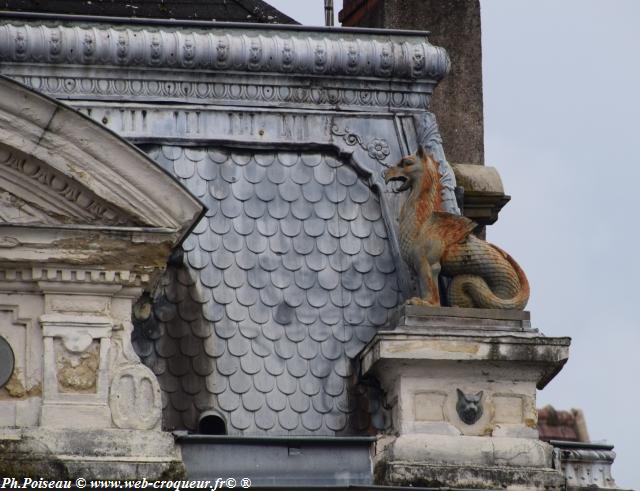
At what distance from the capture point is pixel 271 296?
25062 mm

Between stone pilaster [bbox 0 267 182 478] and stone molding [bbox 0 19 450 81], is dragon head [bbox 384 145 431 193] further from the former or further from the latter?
stone pilaster [bbox 0 267 182 478]

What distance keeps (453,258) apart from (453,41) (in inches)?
201

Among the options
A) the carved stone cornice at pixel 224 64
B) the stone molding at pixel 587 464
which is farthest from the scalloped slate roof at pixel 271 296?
the stone molding at pixel 587 464

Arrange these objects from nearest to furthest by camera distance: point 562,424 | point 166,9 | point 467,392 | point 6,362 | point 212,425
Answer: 1. point 6,362
2. point 467,392
3. point 212,425
4. point 166,9
5. point 562,424

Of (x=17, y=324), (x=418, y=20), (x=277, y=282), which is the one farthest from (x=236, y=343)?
(x=418, y=20)

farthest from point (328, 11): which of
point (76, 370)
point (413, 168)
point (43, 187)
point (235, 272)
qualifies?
point (76, 370)

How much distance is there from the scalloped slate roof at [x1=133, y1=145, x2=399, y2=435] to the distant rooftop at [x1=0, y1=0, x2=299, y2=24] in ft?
8.24

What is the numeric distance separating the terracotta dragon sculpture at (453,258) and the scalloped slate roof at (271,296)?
0.76 metres

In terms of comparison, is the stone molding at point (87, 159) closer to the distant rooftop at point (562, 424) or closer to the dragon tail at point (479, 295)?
the dragon tail at point (479, 295)

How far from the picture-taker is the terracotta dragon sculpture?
968 inches

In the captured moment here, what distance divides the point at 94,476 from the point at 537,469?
3747 mm

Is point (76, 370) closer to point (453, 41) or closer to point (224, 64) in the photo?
point (224, 64)

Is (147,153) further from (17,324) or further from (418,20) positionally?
(418,20)

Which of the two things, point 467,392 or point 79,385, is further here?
point 467,392
